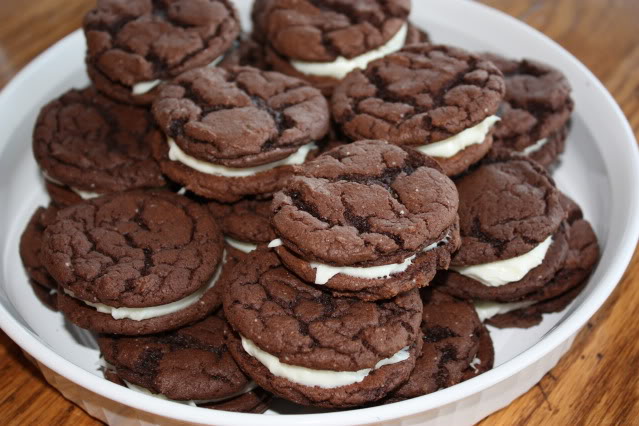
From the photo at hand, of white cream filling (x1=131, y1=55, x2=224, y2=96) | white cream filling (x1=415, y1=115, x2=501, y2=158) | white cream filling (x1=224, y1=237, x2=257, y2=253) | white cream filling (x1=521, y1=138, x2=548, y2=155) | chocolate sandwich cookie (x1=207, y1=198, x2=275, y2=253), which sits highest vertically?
white cream filling (x1=415, y1=115, x2=501, y2=158)

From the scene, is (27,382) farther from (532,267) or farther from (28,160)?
(532,267)

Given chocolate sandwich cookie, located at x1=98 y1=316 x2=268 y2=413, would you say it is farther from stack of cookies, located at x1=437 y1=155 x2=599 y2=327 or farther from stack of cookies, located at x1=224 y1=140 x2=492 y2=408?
stack of cookies, located at x1=437 y1=155 x2=599 y2=327

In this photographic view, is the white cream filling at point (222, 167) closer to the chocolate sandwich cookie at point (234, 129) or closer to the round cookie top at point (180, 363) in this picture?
the chocolate sandwich cookie at point (234, 129)

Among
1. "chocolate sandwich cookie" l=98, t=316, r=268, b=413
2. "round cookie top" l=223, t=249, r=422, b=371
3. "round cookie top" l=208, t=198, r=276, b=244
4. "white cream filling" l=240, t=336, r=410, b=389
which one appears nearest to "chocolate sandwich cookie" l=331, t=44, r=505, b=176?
"round cookie top" l=208, t=198, r=276, b=244

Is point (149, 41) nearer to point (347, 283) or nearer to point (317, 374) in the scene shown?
point (347, 283)

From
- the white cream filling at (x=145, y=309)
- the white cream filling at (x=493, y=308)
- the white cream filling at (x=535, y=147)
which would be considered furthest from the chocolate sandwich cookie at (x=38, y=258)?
the white cream filling at (x=535, y=147)

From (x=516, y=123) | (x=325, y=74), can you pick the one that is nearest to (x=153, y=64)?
(x=325, y=74)

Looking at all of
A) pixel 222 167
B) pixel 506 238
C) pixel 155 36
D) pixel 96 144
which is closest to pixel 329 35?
pixel 155 36
